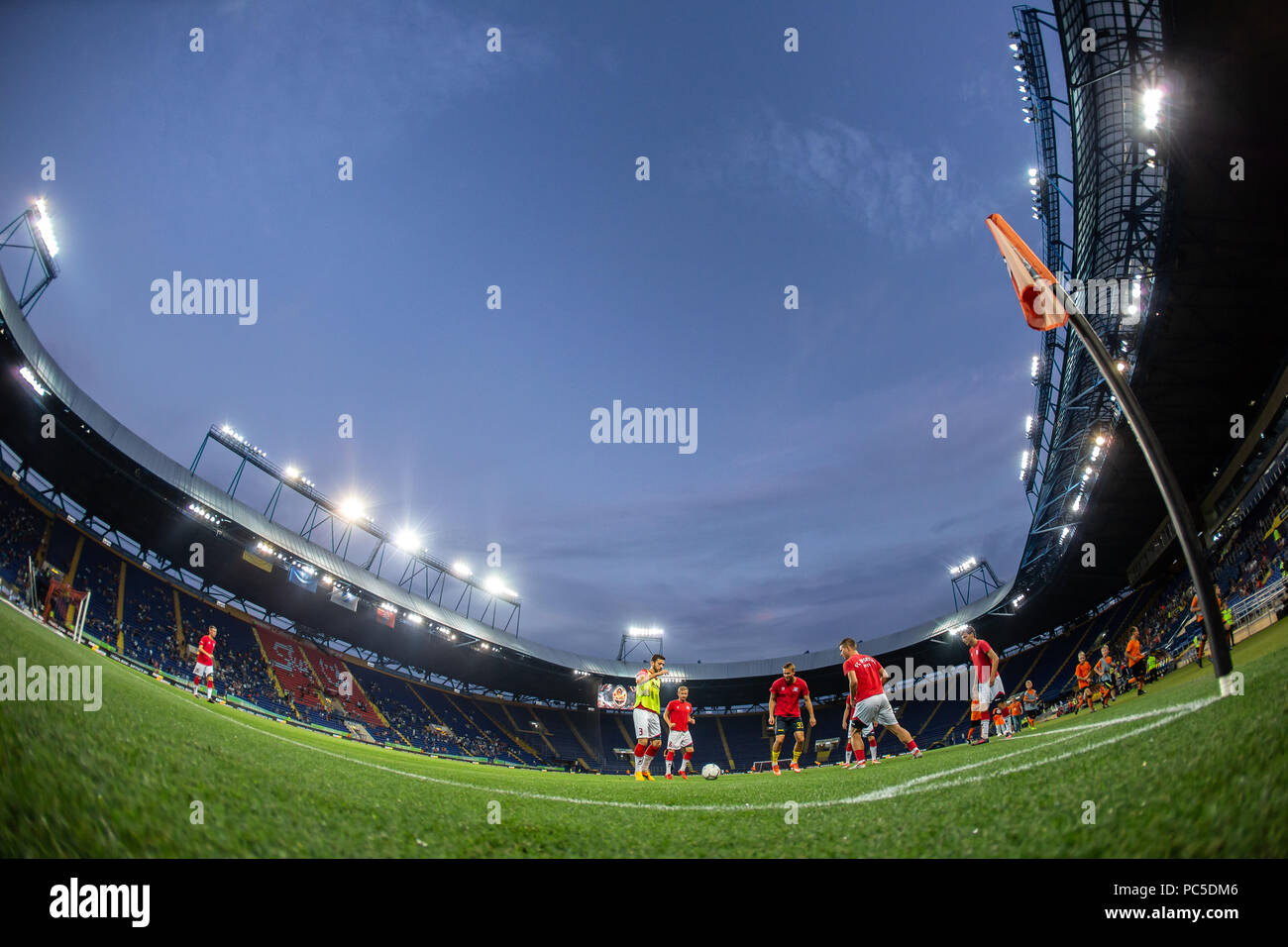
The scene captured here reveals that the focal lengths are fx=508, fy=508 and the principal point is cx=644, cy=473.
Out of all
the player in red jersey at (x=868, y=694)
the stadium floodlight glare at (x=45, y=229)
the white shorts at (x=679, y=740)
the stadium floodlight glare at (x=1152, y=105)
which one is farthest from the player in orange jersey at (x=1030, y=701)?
the stadium floodlight glare at (x=45, y=229)

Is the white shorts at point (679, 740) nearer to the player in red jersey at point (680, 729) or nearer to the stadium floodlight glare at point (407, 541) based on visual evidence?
the player in red jersey at point (680, 729)

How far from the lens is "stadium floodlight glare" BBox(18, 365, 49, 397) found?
58.2 ft

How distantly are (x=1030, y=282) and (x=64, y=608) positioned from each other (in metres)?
30.8

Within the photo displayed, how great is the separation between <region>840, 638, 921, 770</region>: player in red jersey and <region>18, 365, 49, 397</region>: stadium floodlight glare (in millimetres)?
27256

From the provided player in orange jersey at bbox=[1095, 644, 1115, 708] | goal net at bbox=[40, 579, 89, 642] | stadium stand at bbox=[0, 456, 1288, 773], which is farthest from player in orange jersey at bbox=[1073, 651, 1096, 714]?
goal net at bbox=[40, 579, 89, 642]

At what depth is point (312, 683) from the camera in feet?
100

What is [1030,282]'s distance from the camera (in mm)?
4535

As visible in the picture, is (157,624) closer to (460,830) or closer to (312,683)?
(312,683)

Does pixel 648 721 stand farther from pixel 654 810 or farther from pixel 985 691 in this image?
pixel 985 691

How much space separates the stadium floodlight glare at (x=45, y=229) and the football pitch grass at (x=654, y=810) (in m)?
27.6

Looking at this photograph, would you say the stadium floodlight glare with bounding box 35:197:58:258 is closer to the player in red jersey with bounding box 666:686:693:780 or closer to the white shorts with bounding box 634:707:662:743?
the white shorts with bounding box 634:707:662:743

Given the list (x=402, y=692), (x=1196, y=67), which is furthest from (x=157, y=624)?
(x=1196, y=67)
